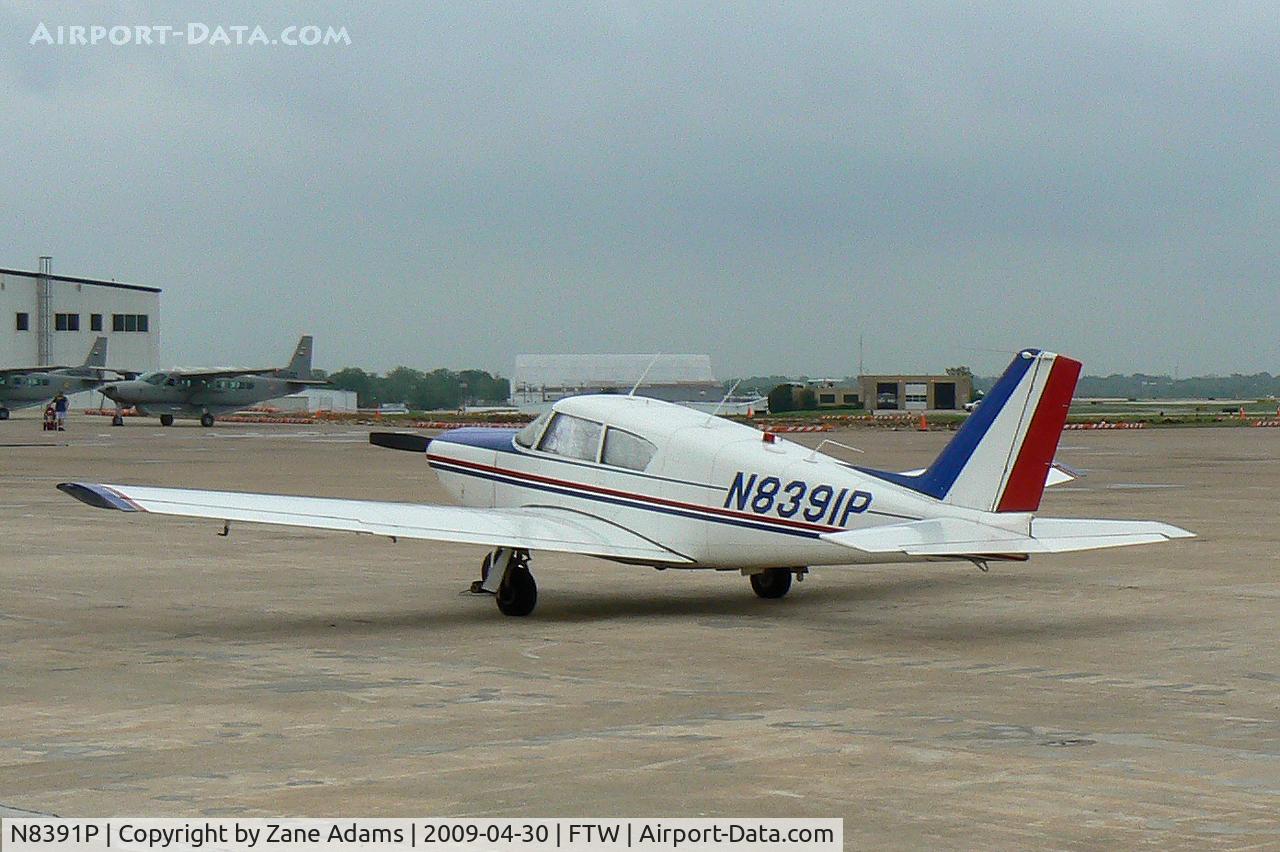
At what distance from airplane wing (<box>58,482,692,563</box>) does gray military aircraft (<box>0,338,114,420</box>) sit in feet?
237

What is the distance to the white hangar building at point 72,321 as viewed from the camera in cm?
9975

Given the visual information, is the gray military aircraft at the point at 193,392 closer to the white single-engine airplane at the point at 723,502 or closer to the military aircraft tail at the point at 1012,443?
the white single-engine airplane at the point at 723,502

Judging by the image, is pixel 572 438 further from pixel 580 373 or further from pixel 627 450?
pixel 580 373

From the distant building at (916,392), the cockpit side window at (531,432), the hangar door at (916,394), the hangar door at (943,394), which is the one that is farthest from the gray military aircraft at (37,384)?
the cockpit side window at (531,432)

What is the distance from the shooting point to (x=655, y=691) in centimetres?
1066

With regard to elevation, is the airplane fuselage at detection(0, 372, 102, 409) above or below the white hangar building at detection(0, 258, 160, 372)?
below

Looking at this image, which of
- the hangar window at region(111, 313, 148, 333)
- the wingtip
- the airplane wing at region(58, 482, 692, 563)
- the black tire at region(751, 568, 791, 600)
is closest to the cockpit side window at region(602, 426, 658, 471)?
the airplane wing at region(58, 482, 692, 563)

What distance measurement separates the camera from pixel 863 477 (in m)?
13.7

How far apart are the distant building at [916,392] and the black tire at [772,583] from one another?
113m

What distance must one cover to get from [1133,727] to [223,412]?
72.4 metres

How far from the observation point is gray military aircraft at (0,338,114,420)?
81750 millimetres

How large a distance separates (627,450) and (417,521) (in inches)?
80.2

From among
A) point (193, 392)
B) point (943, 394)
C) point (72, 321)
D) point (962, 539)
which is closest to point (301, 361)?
point (193, 392)

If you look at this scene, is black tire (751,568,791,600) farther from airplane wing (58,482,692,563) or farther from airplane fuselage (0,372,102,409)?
airplane fuselage (0,372,102,409)
